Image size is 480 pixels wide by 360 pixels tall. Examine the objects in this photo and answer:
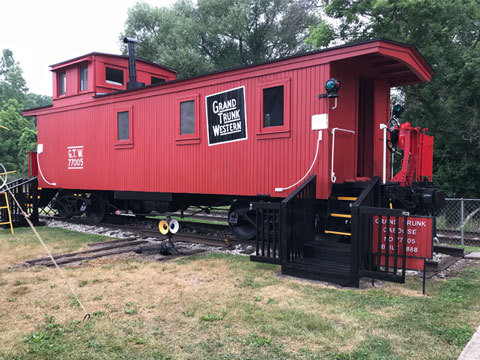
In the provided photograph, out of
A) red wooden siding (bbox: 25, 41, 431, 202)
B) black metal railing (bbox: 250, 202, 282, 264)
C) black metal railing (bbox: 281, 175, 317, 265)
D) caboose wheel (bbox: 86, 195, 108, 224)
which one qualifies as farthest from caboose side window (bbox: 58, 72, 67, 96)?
black metal railing (bbox: 281, 175, 317, 265)

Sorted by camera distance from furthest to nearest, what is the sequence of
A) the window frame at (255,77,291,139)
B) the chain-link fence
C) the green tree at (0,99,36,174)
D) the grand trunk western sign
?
the green tree at (0,99,36,174)
the chain-link fence
the grand trunk western sign
the window frame at (255,77,291,139)

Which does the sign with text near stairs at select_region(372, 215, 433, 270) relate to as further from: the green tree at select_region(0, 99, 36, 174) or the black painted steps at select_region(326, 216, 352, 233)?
the green tree at select_region(0, 99, 36, 174)

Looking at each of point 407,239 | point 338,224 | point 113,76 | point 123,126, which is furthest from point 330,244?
point 113,76

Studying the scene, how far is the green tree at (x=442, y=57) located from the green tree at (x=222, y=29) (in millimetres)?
11241

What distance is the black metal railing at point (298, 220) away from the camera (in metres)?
5.72

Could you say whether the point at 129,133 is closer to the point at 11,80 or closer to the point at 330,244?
the point at 330,244

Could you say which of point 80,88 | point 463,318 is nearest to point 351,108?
point 463,318

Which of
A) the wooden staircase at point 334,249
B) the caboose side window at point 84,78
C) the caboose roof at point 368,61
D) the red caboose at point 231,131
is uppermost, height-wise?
the caboose side window at point 84,78

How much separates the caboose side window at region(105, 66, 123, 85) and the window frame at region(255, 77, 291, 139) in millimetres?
5706

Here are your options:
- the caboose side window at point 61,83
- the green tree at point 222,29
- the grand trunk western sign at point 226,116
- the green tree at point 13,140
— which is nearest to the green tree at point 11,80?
the green tree at point 13,140

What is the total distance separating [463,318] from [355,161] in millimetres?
3741

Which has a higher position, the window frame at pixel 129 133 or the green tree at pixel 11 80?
the green tree at pixel 11 80

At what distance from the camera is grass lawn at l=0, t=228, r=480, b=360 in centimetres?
341

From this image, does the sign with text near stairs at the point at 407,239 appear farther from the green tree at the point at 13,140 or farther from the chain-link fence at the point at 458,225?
the green tree at the point at 13,140
